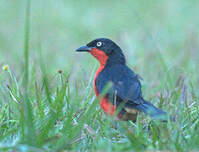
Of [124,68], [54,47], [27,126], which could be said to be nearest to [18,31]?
[54,47]

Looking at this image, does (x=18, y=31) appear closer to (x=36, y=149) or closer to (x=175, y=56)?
(x=175, y=56)

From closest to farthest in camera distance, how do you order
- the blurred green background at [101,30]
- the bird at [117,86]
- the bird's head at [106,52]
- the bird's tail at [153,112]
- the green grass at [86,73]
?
the green grass at [86,73] < the bird's tail at [153,112] < the bird at [117,86] < the bird's head at [106,52] < the blurred green background at [101,30]

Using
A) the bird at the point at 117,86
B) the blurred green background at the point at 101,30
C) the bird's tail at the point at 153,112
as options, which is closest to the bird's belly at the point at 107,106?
the bird at the point at 117,86

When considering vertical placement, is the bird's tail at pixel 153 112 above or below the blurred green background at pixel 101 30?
below

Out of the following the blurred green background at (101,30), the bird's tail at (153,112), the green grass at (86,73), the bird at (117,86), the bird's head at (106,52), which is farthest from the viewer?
the blurred green background at (101,30)

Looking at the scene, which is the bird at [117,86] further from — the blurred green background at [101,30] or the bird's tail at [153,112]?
the blurred green background at [101,30]

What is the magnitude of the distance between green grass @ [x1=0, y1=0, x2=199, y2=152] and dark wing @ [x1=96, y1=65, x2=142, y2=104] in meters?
0.21

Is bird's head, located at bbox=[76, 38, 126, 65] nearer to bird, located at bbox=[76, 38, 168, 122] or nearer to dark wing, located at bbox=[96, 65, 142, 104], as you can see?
bird, located at bbox=[76, 38, 168, 122]

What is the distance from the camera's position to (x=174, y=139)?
355cm

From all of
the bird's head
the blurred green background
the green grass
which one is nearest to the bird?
the bird's head

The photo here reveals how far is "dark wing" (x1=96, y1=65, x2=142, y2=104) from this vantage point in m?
4.56

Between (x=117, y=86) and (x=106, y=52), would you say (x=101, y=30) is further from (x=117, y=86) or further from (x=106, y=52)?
(x=117, y=86)

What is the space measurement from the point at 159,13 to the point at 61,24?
2871 millimetres

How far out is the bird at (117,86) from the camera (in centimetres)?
452
